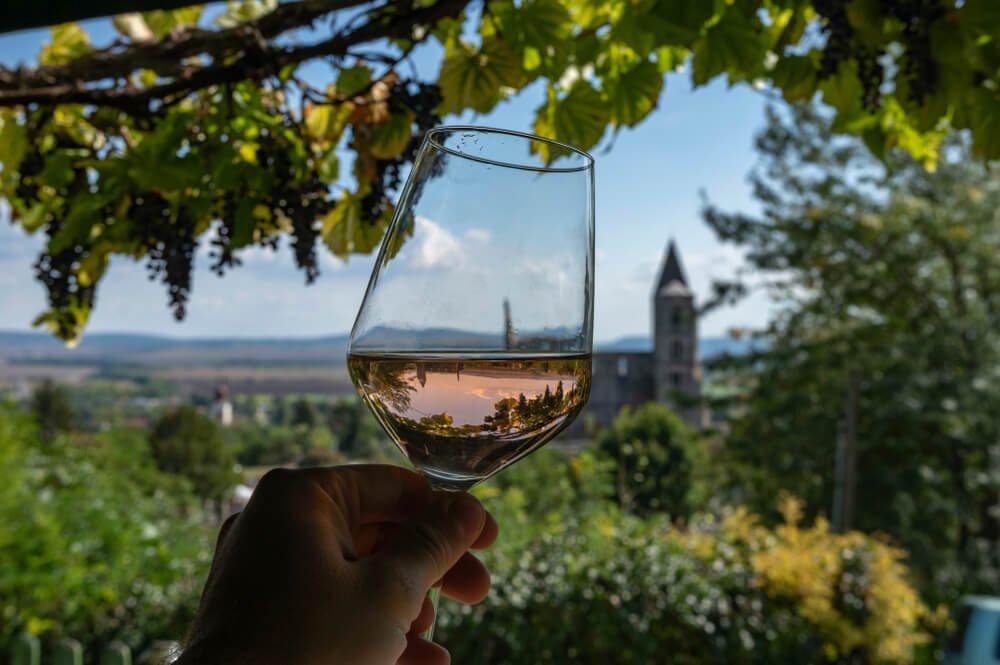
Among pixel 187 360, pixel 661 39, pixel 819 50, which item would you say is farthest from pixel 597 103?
pixel 187 360

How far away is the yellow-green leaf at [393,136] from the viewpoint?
0.89m

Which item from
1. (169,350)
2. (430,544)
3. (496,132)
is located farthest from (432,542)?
(169,350)

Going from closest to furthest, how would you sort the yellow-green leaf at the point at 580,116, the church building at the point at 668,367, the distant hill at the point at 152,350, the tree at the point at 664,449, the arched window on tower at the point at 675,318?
the yellow-green leaf at the point at 580,116
the tree at the point at 664,449
the distant hill at the point at 152,350
the church building at the point at 668,367
the arched window on tower at the point at 675,318

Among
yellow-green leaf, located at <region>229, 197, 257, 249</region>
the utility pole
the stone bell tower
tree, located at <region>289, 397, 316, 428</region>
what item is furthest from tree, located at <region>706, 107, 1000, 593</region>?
yellow-green leaf, located at <region>229, 197, 257, 249</region>

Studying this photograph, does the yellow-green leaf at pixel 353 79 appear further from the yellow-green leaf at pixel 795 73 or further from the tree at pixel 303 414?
the tree at pixel 303 414

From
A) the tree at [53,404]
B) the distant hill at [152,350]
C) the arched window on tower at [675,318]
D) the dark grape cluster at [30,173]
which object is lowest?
the tree at [53,404]

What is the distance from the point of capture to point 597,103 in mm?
926

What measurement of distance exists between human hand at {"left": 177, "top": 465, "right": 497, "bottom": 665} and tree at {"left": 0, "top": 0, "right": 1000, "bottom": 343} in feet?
1.67

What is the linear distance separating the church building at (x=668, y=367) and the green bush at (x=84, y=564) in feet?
14.6

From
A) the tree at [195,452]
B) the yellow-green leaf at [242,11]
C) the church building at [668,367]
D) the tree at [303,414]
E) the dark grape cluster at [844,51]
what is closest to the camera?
the dark grape cluster at [844,51]

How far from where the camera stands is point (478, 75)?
0.90 m

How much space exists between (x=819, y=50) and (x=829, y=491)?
8.22m

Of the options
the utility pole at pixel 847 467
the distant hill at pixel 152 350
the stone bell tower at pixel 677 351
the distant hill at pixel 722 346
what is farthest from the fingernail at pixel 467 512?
the stone bell tower at pixel 677 351

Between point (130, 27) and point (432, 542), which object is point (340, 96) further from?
point (432, 542)
